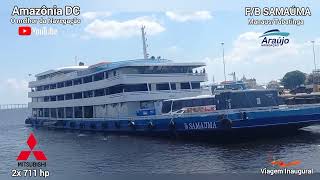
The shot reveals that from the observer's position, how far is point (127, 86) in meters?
29.2

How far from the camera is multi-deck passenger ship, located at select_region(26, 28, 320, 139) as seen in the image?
23.2 meters

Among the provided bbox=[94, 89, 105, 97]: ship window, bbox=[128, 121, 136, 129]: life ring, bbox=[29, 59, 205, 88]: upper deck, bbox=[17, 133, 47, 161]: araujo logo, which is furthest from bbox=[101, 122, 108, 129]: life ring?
bbox=[17, 133, 47, 161]: araujo logo

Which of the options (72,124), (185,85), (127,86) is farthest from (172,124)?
(72,124)

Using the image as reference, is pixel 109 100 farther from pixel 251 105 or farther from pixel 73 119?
pixel 251 105

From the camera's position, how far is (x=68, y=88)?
35219 millimetres

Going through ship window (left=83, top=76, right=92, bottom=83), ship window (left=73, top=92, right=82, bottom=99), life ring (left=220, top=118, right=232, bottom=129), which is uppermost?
ship window (left=83, top=76, right=92, bottom=83)

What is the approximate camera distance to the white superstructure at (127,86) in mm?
29125

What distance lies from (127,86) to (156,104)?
8.90 ft

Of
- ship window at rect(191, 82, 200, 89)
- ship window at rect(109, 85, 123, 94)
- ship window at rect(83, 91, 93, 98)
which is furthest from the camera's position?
ship window at rect(83, 91, 93, 98)

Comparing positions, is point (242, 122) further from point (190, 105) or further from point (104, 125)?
point (104, 125)

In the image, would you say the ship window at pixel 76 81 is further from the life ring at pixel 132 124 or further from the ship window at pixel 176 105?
the ship window at pixel 176 105

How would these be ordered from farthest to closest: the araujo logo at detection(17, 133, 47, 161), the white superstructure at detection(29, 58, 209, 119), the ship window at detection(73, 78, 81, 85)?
the ship window at detection(73, 78, 81, 85), the white superstructure at detection(29, 58, 209, 119), the araujo logo at detection(17, 133, 47, 161)

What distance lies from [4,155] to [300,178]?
18722mm

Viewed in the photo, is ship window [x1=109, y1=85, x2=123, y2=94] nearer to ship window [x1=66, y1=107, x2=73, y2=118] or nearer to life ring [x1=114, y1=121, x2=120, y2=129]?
life ring [x1=114, y1=121, x2=120, y2=129]
